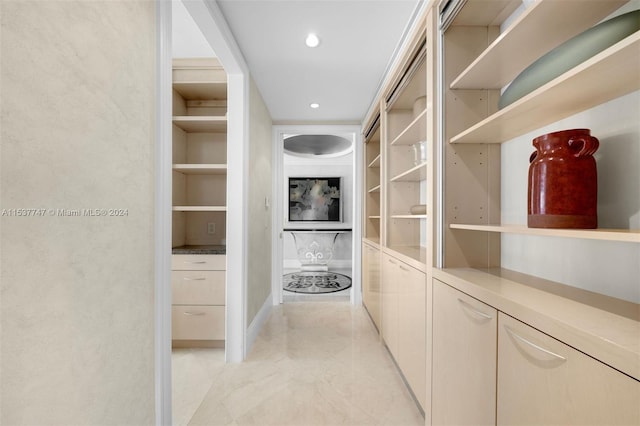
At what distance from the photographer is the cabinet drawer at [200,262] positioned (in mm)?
2615

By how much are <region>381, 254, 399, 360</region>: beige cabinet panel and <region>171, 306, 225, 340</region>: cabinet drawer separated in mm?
1398

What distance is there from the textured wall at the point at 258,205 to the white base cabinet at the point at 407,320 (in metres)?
1.22

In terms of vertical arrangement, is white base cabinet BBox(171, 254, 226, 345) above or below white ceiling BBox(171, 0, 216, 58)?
below

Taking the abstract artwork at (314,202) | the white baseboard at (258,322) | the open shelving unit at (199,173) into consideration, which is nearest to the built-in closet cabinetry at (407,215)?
the white baseboard at (258,322)

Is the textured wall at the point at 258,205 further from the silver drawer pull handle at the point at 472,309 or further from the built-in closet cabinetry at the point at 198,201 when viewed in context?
the silver drawer pull handle at the point at 472,309

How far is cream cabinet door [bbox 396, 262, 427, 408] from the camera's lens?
1.72m

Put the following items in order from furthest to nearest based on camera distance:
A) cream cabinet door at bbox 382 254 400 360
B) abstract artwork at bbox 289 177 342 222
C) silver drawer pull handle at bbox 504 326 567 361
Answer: abstract artwork at bbox 289 177 342 222, cream cabinet door at bbox 382 254 400 360, silver drawer pull handle at bbox 504 326 567 361

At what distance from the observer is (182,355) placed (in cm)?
254

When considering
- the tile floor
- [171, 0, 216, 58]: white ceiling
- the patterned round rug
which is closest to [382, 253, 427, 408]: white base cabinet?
the tile floor

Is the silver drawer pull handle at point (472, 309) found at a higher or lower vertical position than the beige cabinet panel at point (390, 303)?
higher

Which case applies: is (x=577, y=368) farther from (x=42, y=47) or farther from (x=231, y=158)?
(x=231, y=158)

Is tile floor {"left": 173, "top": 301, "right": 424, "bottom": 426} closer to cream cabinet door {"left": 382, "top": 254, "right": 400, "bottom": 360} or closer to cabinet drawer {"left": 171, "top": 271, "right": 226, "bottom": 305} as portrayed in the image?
cream cabinet door {"left": 382, "top": 254, "right": 400, "bottom": 360}

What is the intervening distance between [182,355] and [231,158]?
66.6 inches

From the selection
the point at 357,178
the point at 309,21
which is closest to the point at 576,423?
the point at 309,21
